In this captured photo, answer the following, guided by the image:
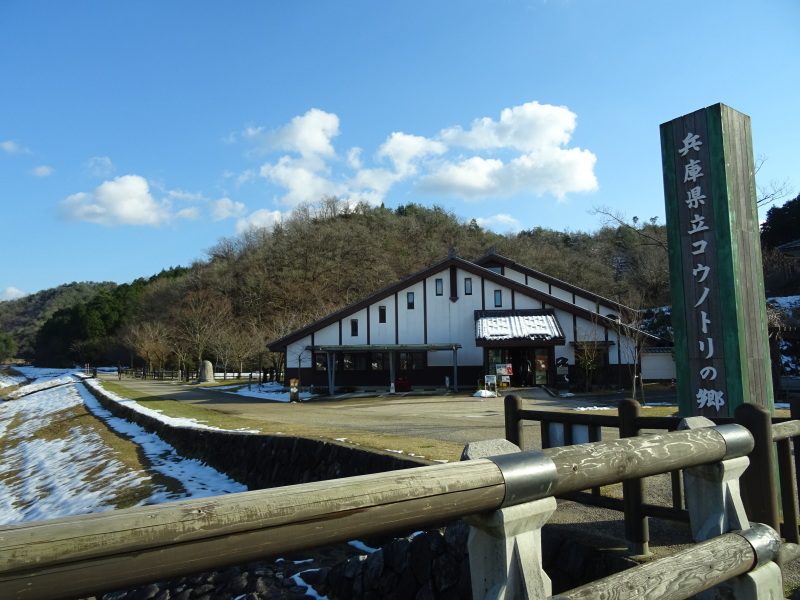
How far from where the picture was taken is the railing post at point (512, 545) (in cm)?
184

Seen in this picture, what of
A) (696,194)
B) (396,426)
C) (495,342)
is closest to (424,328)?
(495,342)

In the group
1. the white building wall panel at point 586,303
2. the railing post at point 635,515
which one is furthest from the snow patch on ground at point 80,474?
the white building wall panel at point 586,303

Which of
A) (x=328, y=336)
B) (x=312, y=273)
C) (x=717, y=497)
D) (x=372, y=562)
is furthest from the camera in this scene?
(x=312, y=273)

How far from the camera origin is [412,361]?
26.2 metres

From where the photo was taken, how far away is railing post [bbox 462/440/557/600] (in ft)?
6.03

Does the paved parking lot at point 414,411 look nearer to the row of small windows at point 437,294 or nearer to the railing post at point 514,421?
the row of small windows at point 437,294

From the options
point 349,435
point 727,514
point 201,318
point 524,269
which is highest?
point 524,269

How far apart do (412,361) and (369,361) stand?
6.68 feet

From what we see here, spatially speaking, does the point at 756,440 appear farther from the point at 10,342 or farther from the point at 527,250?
the point at 10,342

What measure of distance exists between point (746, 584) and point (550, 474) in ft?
4.96

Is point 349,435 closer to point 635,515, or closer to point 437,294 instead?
point 635,515

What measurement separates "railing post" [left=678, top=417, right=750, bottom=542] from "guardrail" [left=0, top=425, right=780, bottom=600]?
230 mm

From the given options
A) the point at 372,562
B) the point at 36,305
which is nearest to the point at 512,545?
the point at 372,562

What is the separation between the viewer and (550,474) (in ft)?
6.39
